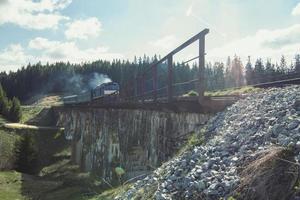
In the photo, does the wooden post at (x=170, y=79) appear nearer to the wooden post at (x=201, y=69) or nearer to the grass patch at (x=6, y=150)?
the wooden post at (x=201, y=69)

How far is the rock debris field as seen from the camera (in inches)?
267

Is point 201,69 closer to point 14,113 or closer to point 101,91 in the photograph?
point 101,91

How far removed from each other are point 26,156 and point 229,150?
136 feet

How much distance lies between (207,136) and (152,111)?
8.35 m

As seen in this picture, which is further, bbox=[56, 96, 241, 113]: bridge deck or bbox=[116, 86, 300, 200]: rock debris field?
bbox=[56, 96, 241, 113]: bridge deck

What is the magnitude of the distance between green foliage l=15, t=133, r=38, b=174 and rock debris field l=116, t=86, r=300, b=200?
3832 centimetres

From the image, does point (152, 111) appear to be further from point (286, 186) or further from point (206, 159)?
point (286, 186)

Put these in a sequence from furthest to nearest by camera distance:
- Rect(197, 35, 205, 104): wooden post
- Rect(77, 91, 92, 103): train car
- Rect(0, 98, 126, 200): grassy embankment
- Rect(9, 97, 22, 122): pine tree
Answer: Rect(9, 97, 22, 122): pine tree, Rect(77, 91, 92, 103): train car, Rect(0, 98, 126, 200): grassy embankment, Rect(197, 35, 205, 104): wooden post

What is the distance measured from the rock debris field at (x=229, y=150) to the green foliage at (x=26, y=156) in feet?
126

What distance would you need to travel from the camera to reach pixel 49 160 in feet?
203

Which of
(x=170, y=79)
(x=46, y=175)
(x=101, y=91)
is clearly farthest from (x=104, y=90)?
(x=170, y=79)

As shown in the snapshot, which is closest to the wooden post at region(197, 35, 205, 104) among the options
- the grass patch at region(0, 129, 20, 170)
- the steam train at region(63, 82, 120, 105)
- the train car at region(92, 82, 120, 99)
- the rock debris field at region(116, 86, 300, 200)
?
the rock debris field at region(116, 86, 300, 200)

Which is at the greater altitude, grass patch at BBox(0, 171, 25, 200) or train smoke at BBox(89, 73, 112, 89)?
train smoke at BBox(89, 73, 112, 89)

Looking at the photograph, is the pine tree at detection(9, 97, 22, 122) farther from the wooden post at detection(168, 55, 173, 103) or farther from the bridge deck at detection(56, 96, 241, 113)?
the wooden post at detection(168, 55, 173, 103)
